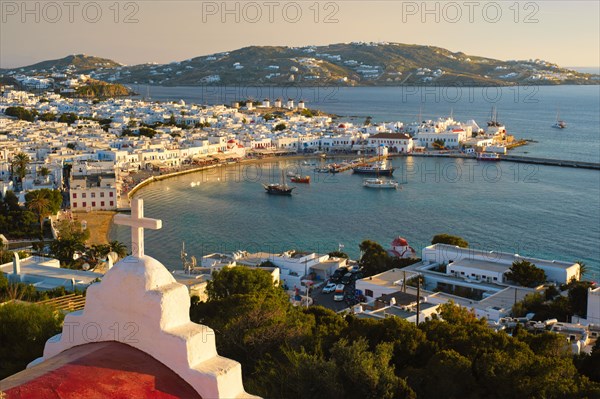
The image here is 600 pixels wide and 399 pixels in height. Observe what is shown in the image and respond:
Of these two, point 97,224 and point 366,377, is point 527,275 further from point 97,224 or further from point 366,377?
point 97,224

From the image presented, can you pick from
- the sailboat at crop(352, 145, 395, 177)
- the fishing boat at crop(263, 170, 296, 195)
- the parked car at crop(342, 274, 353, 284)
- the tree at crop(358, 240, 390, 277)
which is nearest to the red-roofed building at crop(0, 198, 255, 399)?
the parked car at crop(342, 274, 353, 284)

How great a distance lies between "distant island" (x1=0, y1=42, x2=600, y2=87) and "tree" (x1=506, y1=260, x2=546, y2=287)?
192 feet

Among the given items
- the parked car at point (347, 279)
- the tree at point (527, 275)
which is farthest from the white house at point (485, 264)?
the parked car at point (347, 279)

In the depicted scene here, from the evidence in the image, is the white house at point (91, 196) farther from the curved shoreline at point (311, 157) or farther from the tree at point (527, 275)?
the tree at point (527, 275)

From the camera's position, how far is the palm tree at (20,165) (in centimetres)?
1772

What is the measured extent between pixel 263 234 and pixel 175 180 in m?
7.76

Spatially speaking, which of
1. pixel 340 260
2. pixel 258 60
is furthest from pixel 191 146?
pixel 258 60

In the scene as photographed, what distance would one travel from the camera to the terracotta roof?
1.56 metres

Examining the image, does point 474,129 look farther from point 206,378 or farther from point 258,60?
point 258,60

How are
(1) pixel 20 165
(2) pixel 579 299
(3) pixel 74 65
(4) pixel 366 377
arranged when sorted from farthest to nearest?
1. (3) pixel 74 65
2. (1) pixel 20 165
3. (2) pixel 579 299
4. (4) pixel 366 377

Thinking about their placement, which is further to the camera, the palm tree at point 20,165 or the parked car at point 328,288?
the palm tree at point 20,165

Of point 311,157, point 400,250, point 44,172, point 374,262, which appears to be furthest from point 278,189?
point 374,262

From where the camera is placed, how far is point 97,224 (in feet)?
48.3

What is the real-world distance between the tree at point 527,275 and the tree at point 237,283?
12.2 feet
